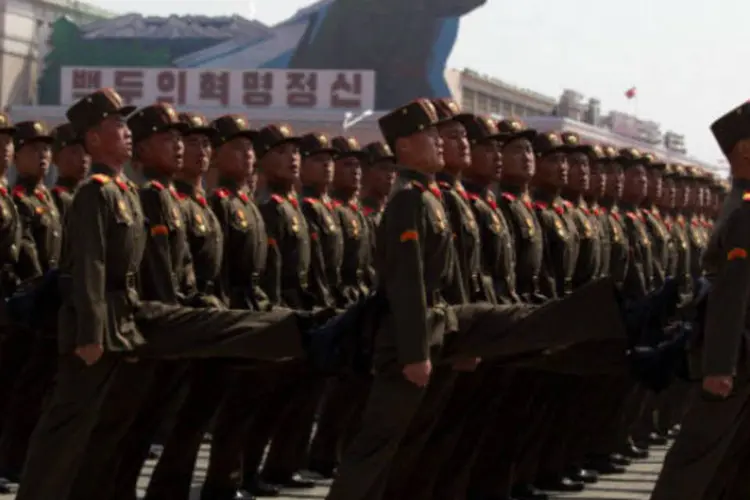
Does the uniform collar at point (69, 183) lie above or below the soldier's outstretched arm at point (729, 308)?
below

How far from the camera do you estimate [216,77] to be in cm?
6209

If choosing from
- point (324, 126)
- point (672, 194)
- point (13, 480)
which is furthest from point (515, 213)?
point (324, 126)

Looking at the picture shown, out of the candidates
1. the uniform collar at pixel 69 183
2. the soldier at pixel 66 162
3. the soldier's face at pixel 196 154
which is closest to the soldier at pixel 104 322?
the soldier's face at pixel 196 154

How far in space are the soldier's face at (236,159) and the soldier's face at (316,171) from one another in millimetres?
1663

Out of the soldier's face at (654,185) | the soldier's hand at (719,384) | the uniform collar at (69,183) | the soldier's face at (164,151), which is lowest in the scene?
the soldier's hand at (719,384)

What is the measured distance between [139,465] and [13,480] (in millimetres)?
2537

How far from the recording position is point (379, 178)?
14875 millimetres

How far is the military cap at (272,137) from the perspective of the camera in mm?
11969

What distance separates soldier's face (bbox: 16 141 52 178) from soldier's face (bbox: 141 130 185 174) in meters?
2.73

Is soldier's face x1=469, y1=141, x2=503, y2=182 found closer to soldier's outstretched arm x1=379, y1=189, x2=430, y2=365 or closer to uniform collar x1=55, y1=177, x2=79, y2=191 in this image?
soldier's outstretched arm x1=379, y1=189, x2=430, y2=365

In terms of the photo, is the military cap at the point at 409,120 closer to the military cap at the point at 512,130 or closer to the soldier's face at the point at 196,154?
the soldier's face at the point at 196,154

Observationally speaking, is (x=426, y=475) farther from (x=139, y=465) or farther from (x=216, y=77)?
(x=216, y=77)

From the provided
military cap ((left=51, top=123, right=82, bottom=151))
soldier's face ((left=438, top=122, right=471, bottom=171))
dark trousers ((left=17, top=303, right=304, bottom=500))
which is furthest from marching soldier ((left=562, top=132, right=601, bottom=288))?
military cap ((left=51, top=123, right=82, bottom=151))

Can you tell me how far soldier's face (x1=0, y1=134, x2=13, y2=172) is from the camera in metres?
11.7
